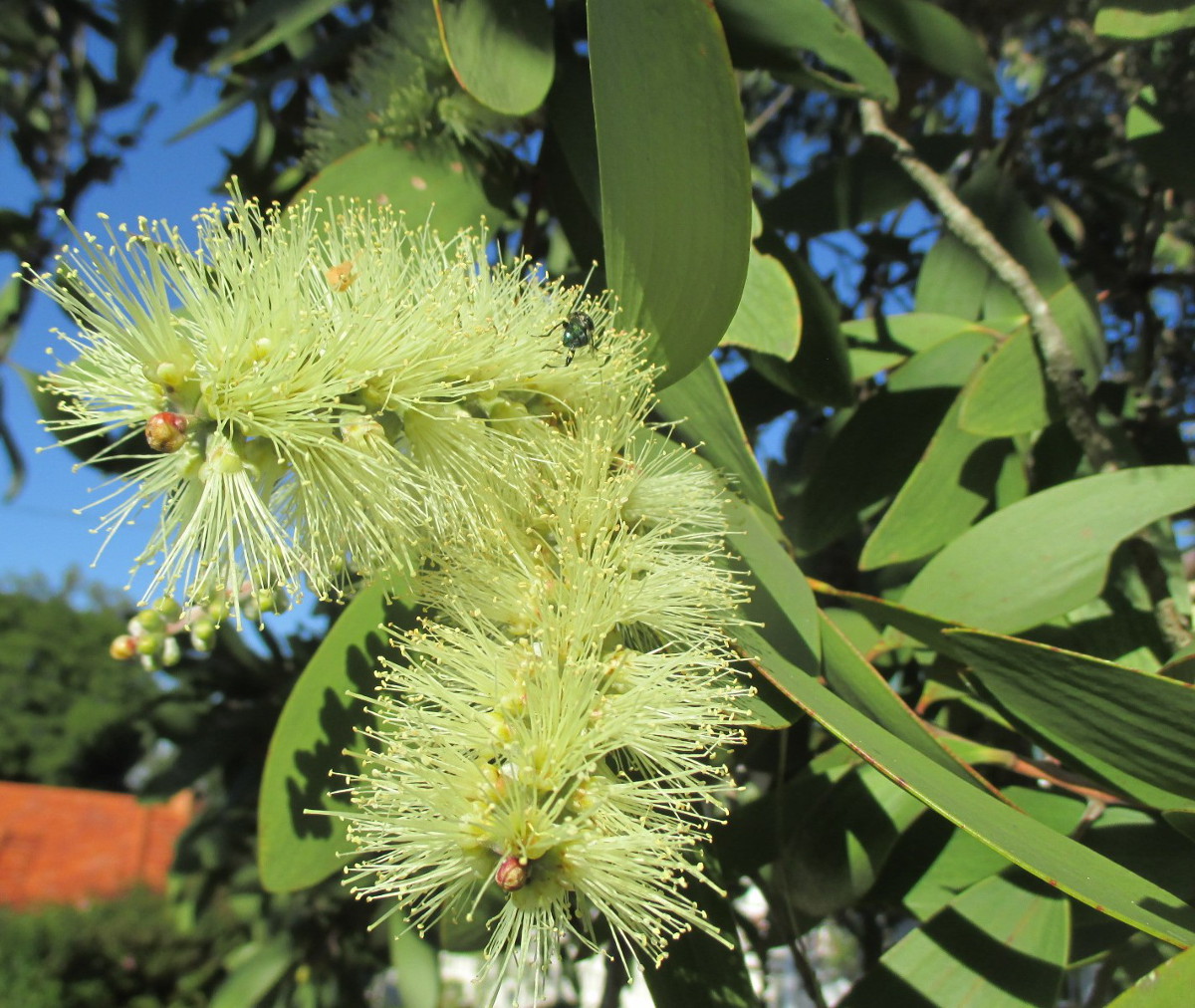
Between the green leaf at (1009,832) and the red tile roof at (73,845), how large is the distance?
691 inches

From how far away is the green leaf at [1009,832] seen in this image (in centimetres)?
73

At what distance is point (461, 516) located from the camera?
107 cm

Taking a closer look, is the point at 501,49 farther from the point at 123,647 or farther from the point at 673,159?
the point at 123,647

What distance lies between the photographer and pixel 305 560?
1021 mm

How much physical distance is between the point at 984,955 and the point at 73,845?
65.9ft

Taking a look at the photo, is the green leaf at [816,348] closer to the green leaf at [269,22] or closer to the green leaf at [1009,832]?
the green leaf at [1009,832]

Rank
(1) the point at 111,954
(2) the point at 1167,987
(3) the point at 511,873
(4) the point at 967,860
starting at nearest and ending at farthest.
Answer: (2) the point at 1167,987 < (3) the point at 511,873 < (4) the point at 967,860 < (1) the point at 111,954

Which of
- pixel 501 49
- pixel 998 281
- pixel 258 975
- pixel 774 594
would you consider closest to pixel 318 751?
pixel 774 594

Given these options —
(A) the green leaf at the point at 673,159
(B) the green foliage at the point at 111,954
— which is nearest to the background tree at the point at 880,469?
(A) the green leaf at the point at 673,159

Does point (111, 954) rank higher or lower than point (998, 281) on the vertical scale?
lower

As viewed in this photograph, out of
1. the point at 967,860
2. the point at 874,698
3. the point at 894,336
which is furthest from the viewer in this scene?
the point at 894,336

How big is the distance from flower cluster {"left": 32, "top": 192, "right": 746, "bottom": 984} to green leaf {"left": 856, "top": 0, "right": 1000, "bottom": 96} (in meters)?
0.90

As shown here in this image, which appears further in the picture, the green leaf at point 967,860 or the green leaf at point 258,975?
the green leaf at point 258,975

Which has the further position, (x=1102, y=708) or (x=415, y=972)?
(x=415, y=972)
